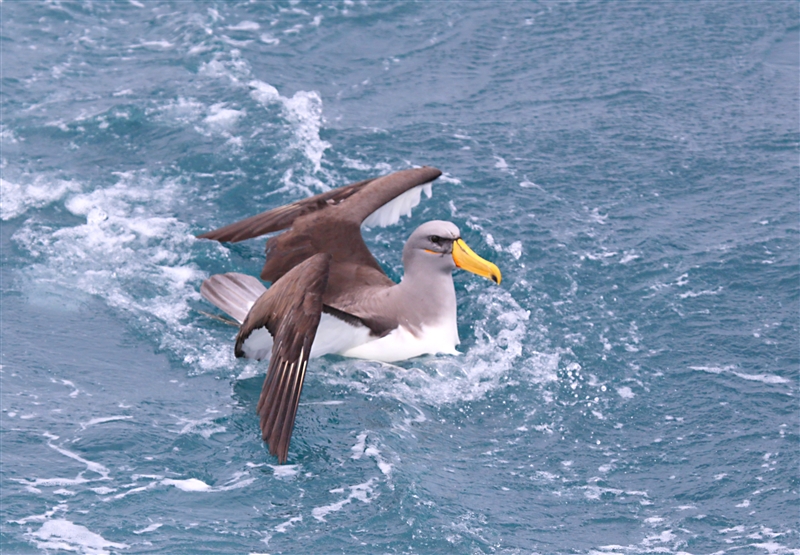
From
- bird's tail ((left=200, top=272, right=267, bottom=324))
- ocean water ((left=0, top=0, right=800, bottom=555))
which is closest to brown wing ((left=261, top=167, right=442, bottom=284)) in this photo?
bird's tail ((left=200, top=272, right=267, bottom=324))

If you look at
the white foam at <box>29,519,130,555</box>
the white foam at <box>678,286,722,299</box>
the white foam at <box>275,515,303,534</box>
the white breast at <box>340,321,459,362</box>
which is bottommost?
the white foam at <box>29,519,130,555</box>

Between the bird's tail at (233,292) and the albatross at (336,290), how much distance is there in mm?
12

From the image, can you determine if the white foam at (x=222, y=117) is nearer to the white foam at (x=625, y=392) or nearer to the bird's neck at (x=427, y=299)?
the bird's neck at (x=427, y=299)

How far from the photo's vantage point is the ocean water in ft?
30.6

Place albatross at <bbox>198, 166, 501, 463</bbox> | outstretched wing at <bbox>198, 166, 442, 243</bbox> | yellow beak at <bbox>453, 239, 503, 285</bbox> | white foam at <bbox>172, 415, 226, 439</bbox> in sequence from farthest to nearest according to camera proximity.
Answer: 1. outstretched wing at <bbox>198, 166, 442, 243</bbox>
2. yellow beak at <bbox>453, 239, 503, 285</bbox>
3. white foam at <bbox>172, 415, 226, 439</bbox>
4. albatross at <bbox>198, 166, 501, 463</bbox>

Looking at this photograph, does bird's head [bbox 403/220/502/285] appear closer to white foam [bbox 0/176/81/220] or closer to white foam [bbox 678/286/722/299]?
white foam [bbox 678/286/722/299]

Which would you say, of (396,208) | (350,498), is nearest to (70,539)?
(350,498)

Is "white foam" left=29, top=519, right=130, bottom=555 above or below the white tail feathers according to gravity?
below

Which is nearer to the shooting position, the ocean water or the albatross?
the ocean water

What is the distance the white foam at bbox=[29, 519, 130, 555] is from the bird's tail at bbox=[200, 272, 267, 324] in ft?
11.9

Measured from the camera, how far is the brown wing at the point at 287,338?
9.77m

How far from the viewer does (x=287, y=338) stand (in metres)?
10.2

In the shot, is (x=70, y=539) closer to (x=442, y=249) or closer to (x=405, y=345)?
(x=405, y=345)

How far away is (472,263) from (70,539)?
17.3 feet
